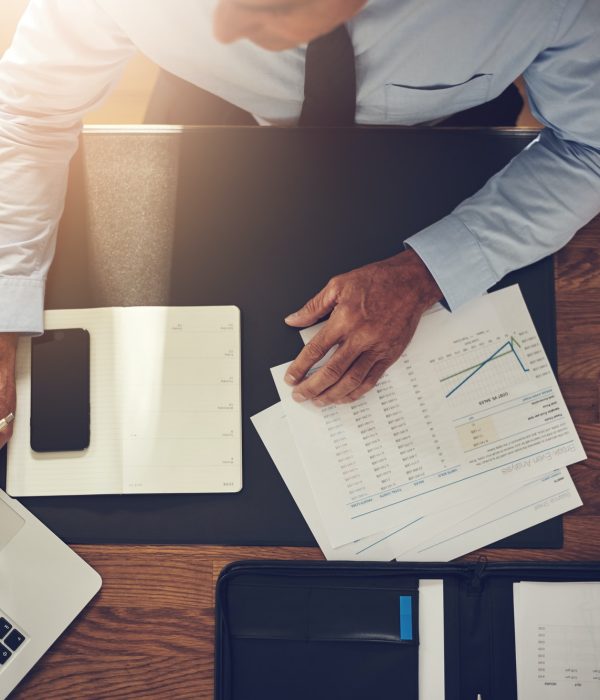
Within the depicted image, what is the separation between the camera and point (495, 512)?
0.84 metres

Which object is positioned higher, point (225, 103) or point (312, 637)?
point (225, 103)

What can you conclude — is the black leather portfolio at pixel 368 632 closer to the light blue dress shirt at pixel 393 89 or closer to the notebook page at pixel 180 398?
the notebook page at pixel 180 398

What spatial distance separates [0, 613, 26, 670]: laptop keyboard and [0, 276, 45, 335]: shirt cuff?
34 centimetres

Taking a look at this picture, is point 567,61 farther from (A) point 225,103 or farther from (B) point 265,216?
(A) point 225,103

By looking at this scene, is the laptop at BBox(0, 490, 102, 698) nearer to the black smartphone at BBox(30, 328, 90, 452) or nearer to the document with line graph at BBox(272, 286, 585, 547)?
the black smartphone at BBox(30, 328, 90, 452)

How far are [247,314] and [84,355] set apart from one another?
21 cm

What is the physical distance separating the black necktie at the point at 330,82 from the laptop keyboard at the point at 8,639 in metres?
0.71

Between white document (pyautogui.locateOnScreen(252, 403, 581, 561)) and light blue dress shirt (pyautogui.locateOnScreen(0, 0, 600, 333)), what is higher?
light blue dress shirt (pyautogui.locateOnScreen(0, 0, 600, 333))

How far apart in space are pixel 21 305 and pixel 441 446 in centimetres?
54

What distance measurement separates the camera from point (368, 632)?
0.81m

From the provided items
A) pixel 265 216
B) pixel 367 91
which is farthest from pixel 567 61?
pixel 265 216

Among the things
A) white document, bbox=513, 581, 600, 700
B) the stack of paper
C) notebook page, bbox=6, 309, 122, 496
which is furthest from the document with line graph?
notebook page, bbox=6, 309, 122, 496

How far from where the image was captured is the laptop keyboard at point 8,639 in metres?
0.81

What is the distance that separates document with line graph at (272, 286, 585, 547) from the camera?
0.84 m
